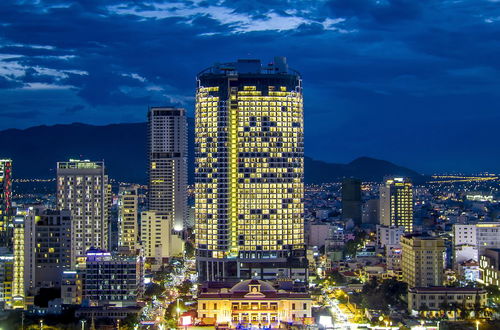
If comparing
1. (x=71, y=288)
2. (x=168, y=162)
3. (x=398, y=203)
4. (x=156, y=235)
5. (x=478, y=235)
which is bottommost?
(x=71, y=288)

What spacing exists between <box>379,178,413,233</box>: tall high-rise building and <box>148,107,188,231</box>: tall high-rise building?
22262 mm

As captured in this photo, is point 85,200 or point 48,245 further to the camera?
point 85,200

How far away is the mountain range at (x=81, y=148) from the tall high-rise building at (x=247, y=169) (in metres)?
76.2

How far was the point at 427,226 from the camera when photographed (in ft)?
325

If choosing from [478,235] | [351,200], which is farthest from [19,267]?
[351,200]

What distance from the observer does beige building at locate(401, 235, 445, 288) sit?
56.1 metres

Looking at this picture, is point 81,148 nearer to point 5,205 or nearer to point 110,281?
point 5,205

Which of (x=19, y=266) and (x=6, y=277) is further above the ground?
(x=19, y=266)

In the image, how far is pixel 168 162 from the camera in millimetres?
96625

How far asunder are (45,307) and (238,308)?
11.0 m

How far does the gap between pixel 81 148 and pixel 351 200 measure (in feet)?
224

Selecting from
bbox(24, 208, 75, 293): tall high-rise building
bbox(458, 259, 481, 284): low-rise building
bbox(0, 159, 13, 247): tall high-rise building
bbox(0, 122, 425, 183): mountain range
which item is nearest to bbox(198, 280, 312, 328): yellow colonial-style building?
bbox(24, 208, 75, 293): tall high-rise building

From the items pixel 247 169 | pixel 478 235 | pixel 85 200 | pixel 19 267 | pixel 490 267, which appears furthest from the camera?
pixel 478 235

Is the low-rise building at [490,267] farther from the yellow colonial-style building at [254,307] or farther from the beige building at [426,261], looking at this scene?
the yellow colonial-style building at [254,307]
